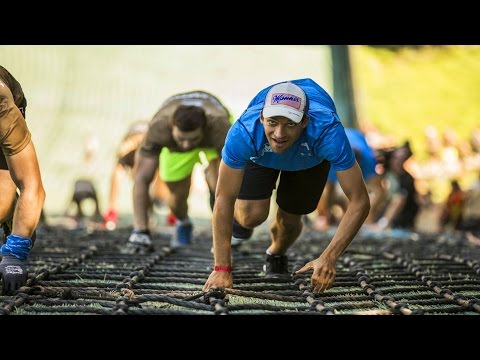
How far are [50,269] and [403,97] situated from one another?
13.0m

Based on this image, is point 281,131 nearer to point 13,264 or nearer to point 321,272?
point 321,272

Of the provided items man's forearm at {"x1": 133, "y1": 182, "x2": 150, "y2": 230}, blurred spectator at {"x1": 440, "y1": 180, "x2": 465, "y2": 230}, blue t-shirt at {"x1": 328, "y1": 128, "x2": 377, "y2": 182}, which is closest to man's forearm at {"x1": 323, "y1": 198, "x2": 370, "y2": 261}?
man's forearm at {"x1": 133, "y1": 182, "x2": 150, "y2": 230}

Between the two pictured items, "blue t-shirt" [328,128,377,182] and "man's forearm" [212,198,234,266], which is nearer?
"man's forearm" [212,198,234,266]

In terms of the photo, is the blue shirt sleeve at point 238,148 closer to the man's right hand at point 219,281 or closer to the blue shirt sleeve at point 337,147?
the blue shirt sleeve at point 337,147

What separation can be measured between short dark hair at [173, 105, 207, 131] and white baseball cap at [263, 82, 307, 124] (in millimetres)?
1529

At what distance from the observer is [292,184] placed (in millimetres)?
3752

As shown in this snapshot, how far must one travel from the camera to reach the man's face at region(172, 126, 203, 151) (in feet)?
15.5

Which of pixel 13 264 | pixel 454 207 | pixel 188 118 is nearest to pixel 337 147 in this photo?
pixel 13 264

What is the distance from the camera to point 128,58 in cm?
→ 1627

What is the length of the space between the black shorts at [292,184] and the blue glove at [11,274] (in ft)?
3.64

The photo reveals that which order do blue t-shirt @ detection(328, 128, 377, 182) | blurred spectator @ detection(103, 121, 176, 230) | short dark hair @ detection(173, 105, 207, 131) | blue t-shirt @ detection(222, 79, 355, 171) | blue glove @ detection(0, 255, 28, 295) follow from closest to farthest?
blue t-shirt @ detection(222, 79, 355, 171), blue glove @ detection(0, 255, 28, 295), short dark hair @ detection(173, 105, 207, 131), blue t-shirt @ detection(328, 128, 377, 182), blurred spectator @ detection(103, 121, 176, 230)

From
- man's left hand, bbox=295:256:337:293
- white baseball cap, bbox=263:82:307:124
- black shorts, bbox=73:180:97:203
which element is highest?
white baseball cap, bbox=263:82:307:124

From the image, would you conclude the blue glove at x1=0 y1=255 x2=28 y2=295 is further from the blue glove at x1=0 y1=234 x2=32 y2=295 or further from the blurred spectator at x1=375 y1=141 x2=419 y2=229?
the blurred spectator at x1=375 y1=141 x2=419 y2=229
